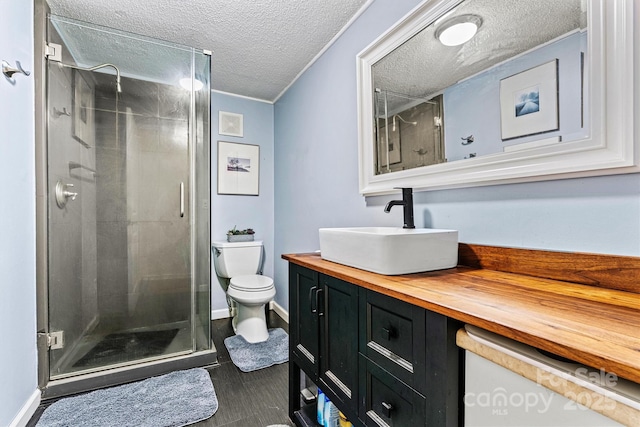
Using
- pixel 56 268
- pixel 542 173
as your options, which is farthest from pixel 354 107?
pixel 56 268

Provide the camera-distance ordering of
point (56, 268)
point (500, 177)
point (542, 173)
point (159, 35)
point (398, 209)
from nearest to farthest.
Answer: point (542, 173) < point (500, 177) < point (398, 209) < point (56, 268) < point (159, 35)

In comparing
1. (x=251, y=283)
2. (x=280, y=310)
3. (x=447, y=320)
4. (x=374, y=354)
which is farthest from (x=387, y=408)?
(x=280, y=310)

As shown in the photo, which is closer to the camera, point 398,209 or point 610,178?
point 610,178

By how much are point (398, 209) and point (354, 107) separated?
745mm

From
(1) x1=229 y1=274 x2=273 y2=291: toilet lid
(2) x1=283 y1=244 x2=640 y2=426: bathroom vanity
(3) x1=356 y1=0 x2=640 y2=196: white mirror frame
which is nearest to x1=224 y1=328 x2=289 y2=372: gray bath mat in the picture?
(1) x1=229 y1=274 x2=273 y2=291: toilet lid

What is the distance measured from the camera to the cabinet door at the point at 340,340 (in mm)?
1017

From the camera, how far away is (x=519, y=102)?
1008 mm

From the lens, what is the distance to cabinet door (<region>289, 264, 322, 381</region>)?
124 centimetres

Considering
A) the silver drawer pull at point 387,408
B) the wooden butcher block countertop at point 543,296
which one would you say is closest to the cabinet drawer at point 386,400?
the silver drawer pull at point 387,408

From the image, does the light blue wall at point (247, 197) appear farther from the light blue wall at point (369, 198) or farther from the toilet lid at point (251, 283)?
the toilet lid at point (251, 283)

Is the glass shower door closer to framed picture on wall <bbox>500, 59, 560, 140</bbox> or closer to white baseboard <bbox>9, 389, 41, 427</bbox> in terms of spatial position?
white baseboard <bbox>9, 389, 41, 427</bbox>

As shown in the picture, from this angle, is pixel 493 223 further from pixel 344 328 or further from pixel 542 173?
pixel 344 328

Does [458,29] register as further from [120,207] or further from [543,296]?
[120,207]

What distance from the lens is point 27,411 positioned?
1456 mm
